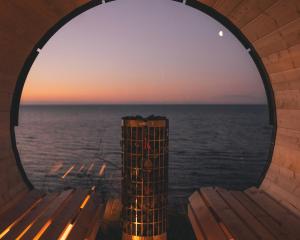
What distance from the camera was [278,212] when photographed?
5.89 metres

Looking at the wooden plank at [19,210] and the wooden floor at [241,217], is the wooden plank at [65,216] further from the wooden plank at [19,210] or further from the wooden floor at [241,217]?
the wooden floor at [241,217]

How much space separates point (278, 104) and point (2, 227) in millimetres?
5998

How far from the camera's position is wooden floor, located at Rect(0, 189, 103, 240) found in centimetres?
511

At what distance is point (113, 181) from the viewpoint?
79.3 ft

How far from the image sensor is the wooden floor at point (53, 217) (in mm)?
5105

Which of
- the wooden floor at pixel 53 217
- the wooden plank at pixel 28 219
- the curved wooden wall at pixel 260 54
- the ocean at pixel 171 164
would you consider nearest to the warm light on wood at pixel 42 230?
the wooden floor at pixel 53 217

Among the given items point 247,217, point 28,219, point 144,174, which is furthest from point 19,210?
point 247,217

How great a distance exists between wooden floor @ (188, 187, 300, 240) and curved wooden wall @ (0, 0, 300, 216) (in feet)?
1.20

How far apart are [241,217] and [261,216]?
39cm

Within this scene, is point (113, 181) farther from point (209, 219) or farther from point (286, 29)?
point (286, 29)

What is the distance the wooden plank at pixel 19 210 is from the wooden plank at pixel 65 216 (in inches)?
27.3

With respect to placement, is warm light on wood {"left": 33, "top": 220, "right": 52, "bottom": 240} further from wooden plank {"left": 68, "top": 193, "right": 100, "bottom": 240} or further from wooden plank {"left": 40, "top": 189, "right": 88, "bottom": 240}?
wooden plank {"left": 68, "top": 193, "right": 100, "bottom": 240}

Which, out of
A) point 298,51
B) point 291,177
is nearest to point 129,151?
point 291,177

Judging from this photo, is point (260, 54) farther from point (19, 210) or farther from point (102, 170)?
point (102, 170)
